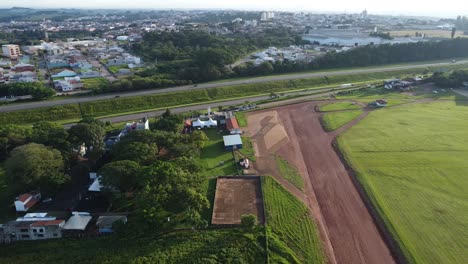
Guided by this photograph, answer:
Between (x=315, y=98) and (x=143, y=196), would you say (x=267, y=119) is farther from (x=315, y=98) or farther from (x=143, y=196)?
(x=143, y=196)

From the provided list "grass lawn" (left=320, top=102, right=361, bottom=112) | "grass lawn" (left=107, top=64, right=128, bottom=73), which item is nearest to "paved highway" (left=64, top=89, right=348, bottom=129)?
"grass lawn" (left=320, top=102, right=361, bottom=112)

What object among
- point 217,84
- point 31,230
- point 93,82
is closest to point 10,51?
point 93,82

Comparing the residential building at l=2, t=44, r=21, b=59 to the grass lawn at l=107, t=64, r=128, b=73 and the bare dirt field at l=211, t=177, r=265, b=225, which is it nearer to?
the grass lawn at l=107, t=64, r=128, b=73

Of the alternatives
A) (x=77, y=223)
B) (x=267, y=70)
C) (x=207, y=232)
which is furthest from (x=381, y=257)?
(x=267, y=70)

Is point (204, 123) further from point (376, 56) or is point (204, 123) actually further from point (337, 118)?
point (376, 56)

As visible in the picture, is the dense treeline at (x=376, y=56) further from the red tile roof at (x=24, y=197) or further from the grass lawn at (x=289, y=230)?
the red tile roof at (x=24, y=197)
